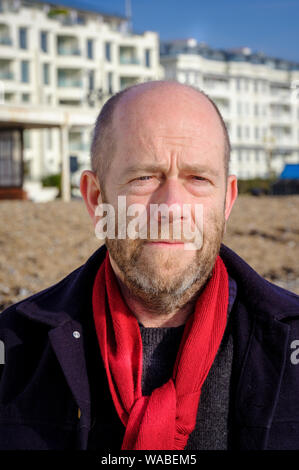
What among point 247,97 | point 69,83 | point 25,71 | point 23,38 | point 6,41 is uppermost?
point 23,38

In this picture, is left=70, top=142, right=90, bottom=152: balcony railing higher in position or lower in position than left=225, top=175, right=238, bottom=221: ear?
higher

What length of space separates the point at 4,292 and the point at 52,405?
691 centimetres

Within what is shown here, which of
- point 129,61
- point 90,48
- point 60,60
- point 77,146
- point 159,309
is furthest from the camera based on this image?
point 129,61

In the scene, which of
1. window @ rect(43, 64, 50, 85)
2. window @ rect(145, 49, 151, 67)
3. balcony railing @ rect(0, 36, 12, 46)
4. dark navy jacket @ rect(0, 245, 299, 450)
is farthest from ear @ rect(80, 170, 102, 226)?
window @ rect(145, 49, 151, 67)

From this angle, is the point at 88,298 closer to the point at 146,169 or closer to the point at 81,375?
the point at 81,375

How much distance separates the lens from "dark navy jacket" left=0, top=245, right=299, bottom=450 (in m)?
2.29

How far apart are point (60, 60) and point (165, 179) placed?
67.9m

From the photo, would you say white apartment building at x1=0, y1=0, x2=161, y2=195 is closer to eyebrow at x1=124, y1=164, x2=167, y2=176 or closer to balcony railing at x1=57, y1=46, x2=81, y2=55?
balcony railing at x1=57, y1=46, x2=81, y2=55

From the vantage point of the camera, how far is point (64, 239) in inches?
523

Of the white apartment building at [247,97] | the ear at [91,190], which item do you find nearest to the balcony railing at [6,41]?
the white apartment building at [247,97]

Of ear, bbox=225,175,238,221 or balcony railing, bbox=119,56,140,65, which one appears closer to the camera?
ear, bbox=225,175,238,221

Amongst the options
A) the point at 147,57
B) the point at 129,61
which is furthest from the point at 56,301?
the point at 147,57

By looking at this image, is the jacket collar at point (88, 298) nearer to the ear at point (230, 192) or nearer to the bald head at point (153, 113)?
the ear at point (230, 192)

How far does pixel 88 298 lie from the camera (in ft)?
8.57
